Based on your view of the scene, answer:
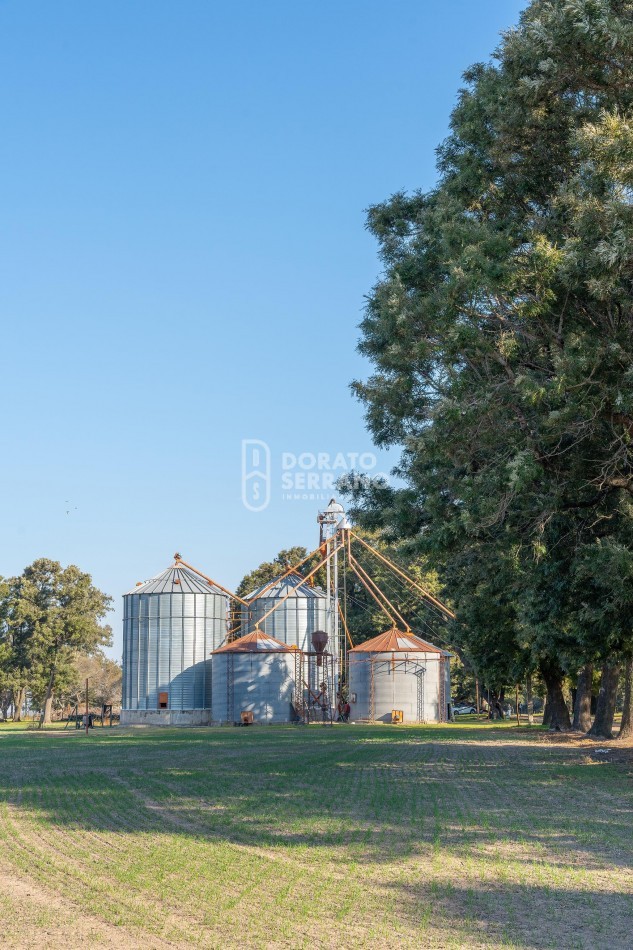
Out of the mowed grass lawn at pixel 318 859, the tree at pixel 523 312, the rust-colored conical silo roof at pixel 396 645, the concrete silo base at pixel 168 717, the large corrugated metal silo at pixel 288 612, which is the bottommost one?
the concrete silo base at pixel 168 717

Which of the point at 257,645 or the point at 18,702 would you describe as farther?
the point at 18,702

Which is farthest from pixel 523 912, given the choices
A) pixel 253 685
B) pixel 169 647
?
pixel 169 647

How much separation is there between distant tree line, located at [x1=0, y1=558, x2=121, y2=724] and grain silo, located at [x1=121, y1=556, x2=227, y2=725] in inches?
693

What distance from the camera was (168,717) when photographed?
230ft

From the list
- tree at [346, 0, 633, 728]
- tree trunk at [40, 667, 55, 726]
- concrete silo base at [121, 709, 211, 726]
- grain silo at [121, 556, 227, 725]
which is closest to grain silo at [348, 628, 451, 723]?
grain silo at [121, 556, 227, 725]

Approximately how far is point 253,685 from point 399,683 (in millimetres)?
11953

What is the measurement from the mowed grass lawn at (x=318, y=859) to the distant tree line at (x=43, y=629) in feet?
216

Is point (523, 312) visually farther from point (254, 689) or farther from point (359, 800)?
point (254, 689)

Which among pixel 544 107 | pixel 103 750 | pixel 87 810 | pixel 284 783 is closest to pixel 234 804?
pixel 87 810

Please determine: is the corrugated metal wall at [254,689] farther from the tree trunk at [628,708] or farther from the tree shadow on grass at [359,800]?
the tree shadow on grass at [359,800]

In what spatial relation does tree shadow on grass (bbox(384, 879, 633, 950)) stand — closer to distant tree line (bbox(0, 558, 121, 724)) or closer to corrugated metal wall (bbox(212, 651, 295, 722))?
corrugated metal wall (bbox(212, 651, 295, 722))

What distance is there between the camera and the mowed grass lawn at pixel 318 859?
9164 millimetres

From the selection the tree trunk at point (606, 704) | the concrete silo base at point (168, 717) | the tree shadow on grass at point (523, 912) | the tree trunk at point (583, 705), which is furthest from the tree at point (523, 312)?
the concrete silo base at point (168, 717)

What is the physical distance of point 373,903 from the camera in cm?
1002
